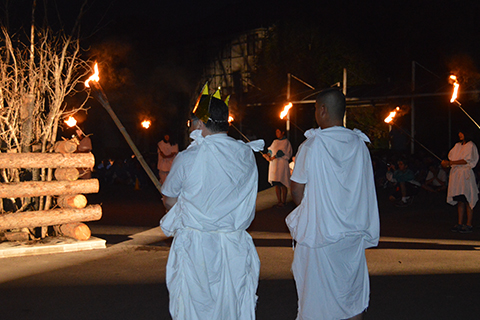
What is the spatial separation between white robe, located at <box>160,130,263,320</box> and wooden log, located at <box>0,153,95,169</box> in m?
5.41

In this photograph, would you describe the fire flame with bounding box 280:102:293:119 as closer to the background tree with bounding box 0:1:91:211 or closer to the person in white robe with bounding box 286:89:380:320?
the background tree with bounding box 0:1:91:211

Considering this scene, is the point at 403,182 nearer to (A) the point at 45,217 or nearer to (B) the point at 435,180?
(B) the point at 435,180

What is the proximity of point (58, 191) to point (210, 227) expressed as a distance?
5.71 m

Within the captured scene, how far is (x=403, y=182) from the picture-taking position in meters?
13.6

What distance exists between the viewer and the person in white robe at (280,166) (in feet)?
43.3

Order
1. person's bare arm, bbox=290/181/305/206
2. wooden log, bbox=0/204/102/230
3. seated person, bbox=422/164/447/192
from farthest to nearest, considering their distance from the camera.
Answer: seated person, bbox=422/164/447/192
wooden log, bbox=0/204/102/230
person's bare arm, bbox=290/181/305/206

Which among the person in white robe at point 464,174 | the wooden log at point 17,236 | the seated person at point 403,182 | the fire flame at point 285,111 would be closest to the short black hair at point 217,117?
the wooden log at point 17,236

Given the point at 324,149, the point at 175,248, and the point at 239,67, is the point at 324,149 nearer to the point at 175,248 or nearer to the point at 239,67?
the point at 175,248

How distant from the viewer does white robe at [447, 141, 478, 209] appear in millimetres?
9469

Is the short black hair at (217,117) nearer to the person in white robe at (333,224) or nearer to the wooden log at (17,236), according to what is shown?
the person in white robe at (333,224)

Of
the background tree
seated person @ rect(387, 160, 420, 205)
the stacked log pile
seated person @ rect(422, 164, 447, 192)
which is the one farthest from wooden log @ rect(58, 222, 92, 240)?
seated person @ rect(422, 164, 447, 192)

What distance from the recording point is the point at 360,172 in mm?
3773

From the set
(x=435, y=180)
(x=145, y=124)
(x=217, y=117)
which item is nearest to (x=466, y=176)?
(x=435, y=180)

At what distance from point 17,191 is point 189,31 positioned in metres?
30.0
